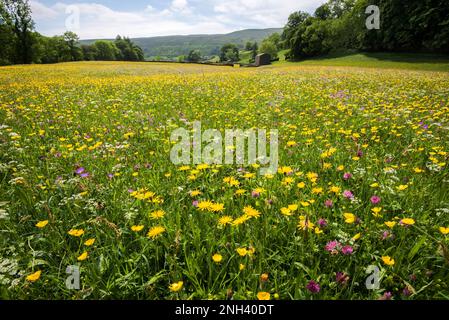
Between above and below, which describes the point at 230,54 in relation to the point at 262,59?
above

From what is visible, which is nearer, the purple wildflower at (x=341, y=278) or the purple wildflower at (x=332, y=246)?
the purple wildflower at (x=341, y=278)

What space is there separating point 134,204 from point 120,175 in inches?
38.7

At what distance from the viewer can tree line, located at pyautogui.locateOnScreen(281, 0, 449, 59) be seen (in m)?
44.5

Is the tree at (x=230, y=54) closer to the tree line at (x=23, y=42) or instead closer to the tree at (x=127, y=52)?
the tree at (x=127, y=52)

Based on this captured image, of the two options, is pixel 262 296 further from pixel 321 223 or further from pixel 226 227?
pixel 321 223

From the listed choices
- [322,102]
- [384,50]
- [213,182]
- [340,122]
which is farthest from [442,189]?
[384,50]

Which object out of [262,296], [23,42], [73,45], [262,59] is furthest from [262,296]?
[73,45]

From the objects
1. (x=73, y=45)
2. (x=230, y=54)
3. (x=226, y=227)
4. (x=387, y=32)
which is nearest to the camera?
(x=226, y=227)

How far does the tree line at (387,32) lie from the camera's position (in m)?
44.5

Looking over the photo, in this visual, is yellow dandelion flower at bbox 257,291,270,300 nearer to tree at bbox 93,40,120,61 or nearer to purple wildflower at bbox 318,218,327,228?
purple wildflower at bbox 318,218,327,228

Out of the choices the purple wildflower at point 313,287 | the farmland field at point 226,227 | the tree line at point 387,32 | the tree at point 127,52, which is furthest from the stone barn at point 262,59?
the tree at point 127,52

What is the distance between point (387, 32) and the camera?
2071 inches
